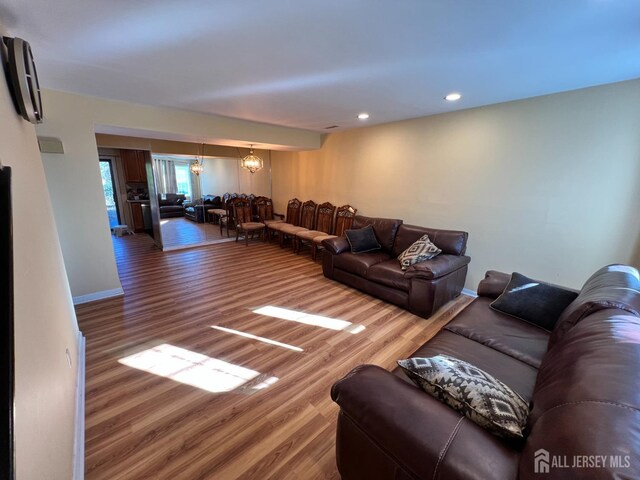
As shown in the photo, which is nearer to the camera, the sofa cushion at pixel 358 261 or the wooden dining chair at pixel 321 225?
the sofa cushion at pixel 358 261

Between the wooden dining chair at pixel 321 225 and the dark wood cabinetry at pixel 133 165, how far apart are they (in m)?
4.81

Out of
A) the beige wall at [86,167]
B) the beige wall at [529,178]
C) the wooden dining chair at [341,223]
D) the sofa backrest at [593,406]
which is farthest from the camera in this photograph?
the wooden dining chair at [341,223]

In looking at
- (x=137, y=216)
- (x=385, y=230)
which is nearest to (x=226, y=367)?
(x=385, y=230)

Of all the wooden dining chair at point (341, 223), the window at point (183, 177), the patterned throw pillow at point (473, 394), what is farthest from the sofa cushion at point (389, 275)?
the window at point (183, 177)

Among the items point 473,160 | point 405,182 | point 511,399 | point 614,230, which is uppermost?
point 473,160

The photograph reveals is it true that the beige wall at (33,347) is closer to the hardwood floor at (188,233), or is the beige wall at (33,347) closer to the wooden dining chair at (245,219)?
the wooden dining chair at (245,219)

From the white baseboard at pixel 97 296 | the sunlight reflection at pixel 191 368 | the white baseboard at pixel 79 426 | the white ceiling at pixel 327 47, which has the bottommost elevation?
the sunlight reflection at pixel 191 368

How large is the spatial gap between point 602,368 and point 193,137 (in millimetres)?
4543

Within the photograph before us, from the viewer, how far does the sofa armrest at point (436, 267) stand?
281cm

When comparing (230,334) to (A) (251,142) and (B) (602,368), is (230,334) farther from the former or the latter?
(A) (251,142)

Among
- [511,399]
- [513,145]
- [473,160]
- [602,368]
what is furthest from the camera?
[473,160]

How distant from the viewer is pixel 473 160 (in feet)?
10.8

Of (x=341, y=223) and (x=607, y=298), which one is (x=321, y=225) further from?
(x=607, y=298)

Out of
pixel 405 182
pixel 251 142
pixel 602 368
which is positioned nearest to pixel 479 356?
pixel 602 368
